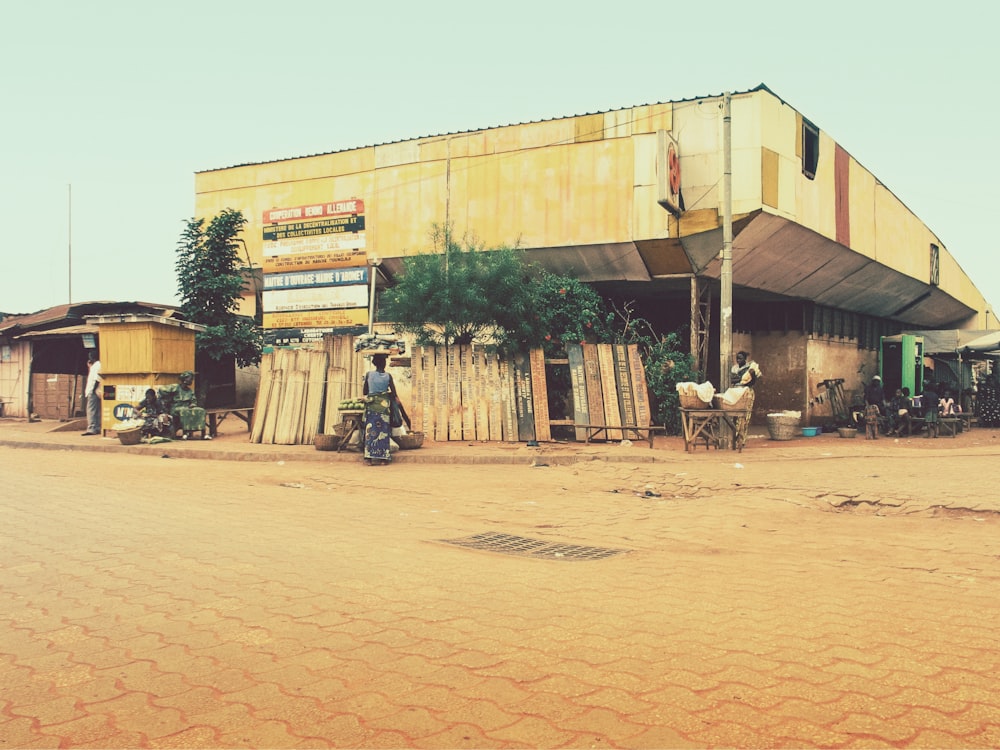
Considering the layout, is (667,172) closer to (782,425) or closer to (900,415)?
(782,425)

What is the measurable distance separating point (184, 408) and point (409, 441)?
5645mm

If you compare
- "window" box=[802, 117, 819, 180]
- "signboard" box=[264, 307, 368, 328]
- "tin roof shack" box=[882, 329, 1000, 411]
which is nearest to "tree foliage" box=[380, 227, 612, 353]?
"signboard" box=[264, 307, 368, 328]

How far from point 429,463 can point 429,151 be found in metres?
11.8

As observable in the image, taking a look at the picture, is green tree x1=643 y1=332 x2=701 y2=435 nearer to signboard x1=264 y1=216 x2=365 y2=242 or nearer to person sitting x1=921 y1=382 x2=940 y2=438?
person sitting x1=921 y1=382 x2=940 y2=438

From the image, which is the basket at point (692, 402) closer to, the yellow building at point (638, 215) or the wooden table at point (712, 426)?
the wooden table at point (712, 426)

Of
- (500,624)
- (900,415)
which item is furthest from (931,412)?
(500,624)

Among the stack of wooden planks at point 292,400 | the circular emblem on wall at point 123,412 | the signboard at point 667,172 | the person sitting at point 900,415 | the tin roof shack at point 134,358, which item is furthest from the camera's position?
the person sitting at point 900,415

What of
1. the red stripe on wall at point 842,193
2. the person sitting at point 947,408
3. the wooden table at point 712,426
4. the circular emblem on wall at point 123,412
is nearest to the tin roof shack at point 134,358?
the circular emblem on wall at point 123,412

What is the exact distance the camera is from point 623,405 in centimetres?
1577

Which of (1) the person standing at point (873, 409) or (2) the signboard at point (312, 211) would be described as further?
(2) the signboard at point (312, 211)

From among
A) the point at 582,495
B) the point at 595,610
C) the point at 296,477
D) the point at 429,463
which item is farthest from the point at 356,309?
the point at 595,610

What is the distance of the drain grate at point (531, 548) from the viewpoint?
19.8 feet

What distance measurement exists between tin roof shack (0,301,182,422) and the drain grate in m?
21.3

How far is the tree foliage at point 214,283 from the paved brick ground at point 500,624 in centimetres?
1191
